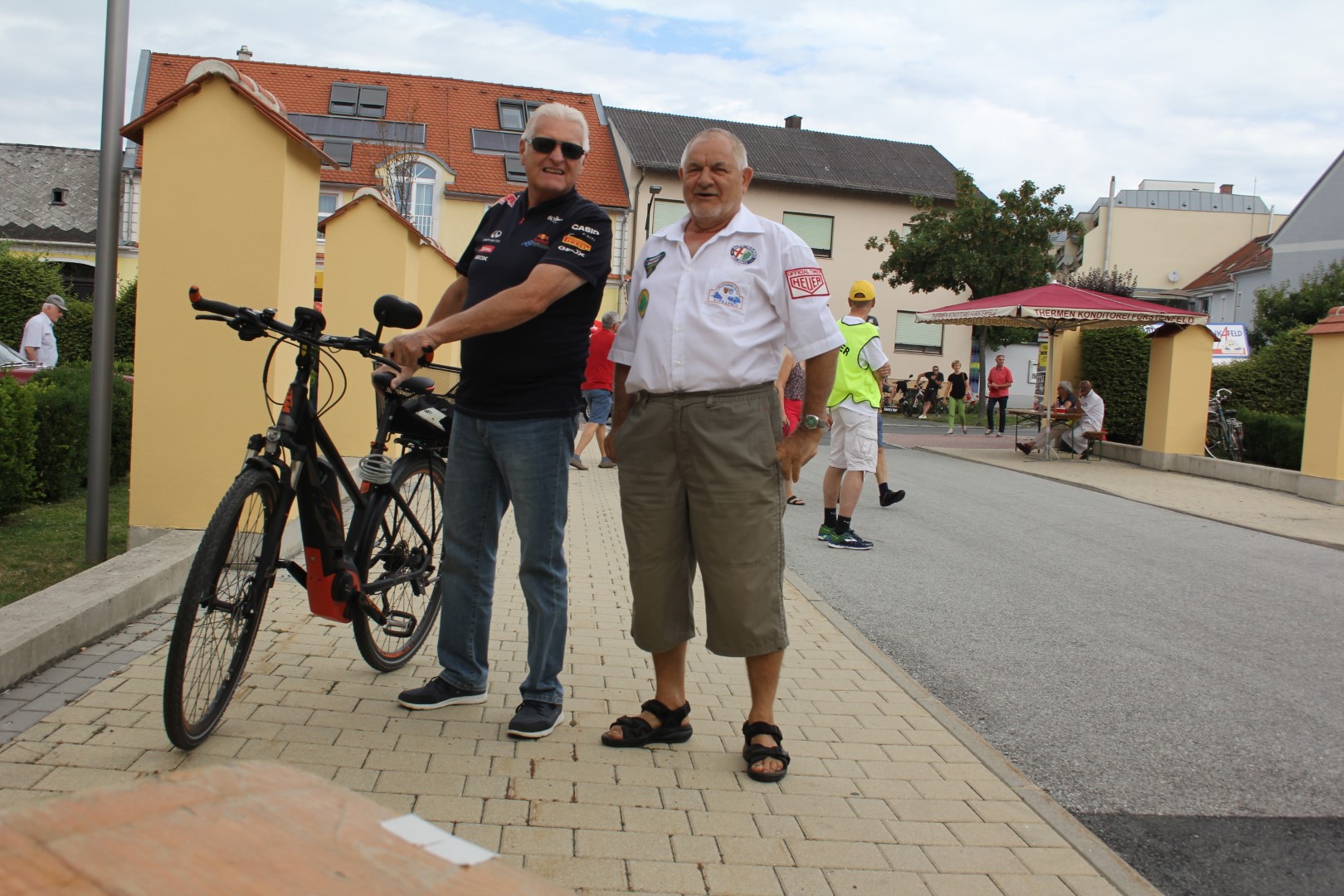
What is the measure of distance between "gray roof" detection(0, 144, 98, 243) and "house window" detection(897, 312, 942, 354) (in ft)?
98.3

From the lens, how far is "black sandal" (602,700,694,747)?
152 inches

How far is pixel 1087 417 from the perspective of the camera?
18688 mm

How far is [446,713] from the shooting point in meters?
4.07

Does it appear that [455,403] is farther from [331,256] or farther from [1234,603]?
[331,256]

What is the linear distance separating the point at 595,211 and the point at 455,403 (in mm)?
866

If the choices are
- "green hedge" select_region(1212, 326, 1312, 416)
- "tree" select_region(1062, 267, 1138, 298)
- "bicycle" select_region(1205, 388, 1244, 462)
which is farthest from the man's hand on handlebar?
"tree" select_region(1062, 267, 1138, 298)

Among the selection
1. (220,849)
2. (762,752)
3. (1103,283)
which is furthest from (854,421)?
(1103,283)

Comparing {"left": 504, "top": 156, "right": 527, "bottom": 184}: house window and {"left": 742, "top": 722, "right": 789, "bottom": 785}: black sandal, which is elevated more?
{"left": 504, "top": 156, "right": 527, "bottom": 184}: house window

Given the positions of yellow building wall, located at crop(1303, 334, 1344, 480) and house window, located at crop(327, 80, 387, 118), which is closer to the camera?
yellow building wall, located at crop(1303, 334, 1344, 480)

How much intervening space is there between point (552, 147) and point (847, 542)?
5614 millimetres

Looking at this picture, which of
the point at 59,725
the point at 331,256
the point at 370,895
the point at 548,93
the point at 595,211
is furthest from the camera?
the point at 548,93

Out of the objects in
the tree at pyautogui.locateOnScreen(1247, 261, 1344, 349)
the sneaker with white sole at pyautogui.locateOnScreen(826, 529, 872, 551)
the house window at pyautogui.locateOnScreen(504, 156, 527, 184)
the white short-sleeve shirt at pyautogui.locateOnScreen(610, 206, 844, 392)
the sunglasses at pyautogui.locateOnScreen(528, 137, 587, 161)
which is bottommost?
the sneaker with white sole at pyautogui.locateOnScreen(826, 529, 872, 551)

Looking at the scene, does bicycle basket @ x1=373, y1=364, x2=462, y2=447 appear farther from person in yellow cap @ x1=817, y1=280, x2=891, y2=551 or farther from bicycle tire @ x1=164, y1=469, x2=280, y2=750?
person in yellow cap @ x1=817, y1=280, x2=891, y2=551

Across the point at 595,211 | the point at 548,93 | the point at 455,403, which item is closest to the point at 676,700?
the point at 455,403
